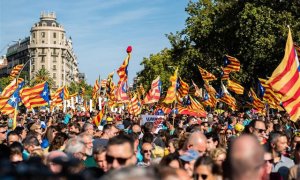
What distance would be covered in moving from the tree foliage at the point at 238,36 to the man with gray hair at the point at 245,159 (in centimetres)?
3669

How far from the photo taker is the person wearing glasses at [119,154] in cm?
403

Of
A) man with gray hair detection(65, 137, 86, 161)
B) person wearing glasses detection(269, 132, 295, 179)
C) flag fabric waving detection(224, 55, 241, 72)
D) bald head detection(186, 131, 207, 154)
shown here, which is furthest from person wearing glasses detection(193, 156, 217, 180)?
flag fabric waving detection(224, 55, 241, 72)

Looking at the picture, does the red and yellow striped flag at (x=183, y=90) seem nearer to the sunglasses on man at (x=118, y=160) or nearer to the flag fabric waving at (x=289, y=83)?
the flag fabric waving at (x=289, y=83)

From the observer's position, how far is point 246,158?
2842 mm

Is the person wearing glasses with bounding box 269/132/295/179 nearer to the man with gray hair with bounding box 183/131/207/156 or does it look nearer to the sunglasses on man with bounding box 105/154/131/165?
the man with gray hair with bounding box 183/131/207/156

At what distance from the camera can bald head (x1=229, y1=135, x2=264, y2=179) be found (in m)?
2.80

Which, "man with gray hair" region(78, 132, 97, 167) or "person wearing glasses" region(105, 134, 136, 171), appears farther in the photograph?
"man with gray hair" region(78, 132, 97, 167)

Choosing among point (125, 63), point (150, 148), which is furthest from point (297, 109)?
point (125, 63)

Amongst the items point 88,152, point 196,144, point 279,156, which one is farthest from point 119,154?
point 88,152

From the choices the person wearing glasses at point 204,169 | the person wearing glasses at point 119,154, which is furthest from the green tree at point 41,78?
the person wearing glasses at point 119,154

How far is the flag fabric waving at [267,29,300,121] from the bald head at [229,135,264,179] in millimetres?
6433

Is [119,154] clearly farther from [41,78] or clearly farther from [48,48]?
[48,48]

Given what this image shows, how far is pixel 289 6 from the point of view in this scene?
41.4m

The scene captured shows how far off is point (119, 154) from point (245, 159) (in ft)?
4.67
